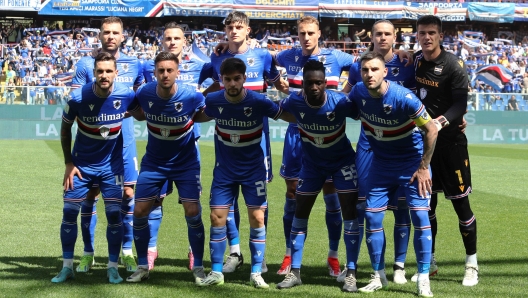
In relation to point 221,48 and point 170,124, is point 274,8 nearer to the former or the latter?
point 221,48

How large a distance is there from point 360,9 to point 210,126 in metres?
18.4

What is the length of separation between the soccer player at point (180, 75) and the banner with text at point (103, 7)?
32.1m

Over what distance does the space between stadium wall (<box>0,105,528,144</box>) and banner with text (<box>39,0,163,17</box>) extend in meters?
14.2

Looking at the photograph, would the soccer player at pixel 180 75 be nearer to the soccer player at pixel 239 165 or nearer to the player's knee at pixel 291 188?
the soccer player at pixel 239 165

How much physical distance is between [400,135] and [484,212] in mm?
5876

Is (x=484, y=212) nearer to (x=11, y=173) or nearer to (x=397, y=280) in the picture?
(x=397, y=280)

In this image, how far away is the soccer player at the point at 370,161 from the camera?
22.6 ft

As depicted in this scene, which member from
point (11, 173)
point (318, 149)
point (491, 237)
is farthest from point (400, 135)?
point (11, 173)

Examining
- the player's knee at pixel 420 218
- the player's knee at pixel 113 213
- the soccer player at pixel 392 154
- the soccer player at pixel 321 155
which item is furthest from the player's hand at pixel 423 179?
the player's knee at pixel 113 213

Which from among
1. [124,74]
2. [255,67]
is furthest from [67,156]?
[255,67]

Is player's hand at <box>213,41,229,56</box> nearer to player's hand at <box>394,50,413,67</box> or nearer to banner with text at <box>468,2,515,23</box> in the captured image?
player's hand at <box>394,50,413,67</box>

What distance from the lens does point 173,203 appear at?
12.5 meters

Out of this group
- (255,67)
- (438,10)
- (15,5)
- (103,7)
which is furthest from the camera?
(438,10)

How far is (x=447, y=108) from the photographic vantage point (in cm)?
693
